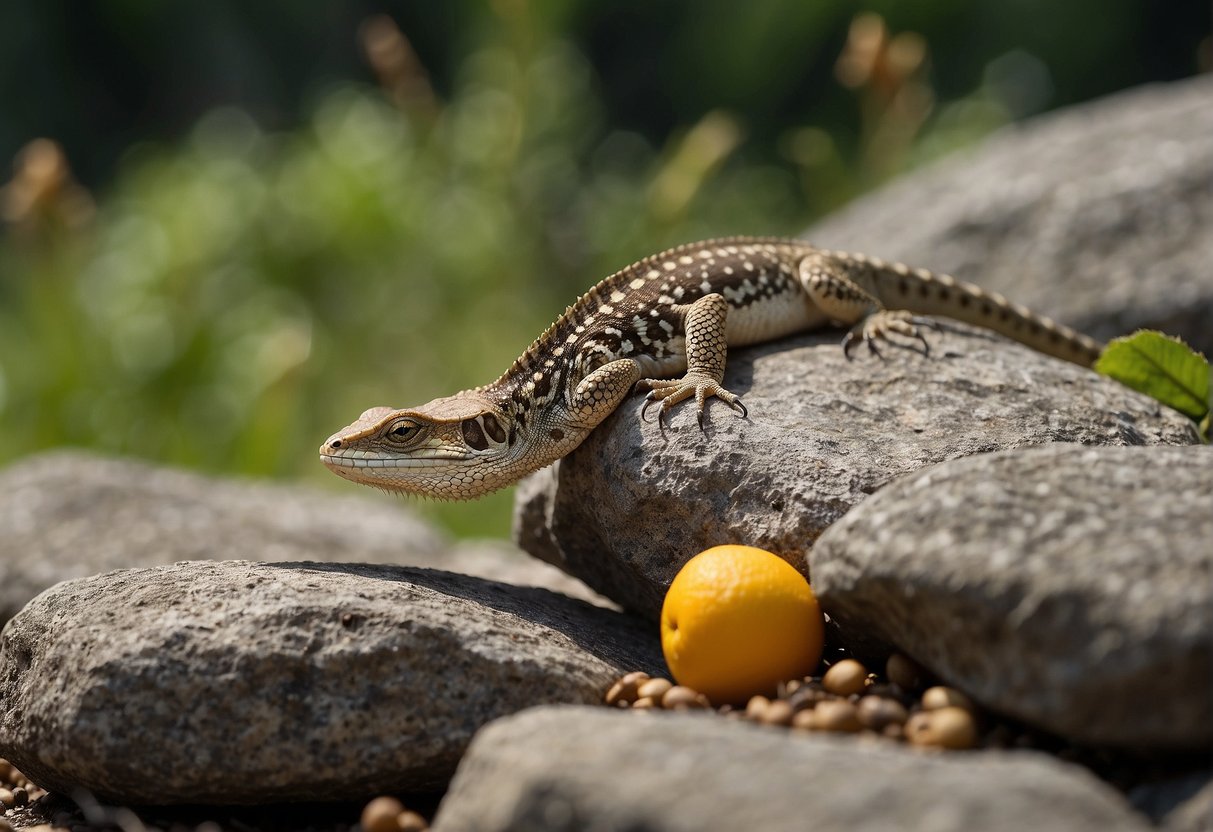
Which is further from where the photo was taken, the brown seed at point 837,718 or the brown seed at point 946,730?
the brown seed at point 837,718

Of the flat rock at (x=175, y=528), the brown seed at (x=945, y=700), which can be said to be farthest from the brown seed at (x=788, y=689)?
the flat rock at (x=175, y=528)

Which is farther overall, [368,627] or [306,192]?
[306,192]

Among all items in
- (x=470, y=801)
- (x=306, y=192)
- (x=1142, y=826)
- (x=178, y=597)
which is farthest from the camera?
(x=306, y=192)

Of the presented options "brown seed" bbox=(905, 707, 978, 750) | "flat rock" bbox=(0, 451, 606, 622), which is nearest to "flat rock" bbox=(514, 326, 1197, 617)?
"brown seed" bbox=(905, 707, 978, 750)

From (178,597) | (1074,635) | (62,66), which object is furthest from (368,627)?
(62,66)

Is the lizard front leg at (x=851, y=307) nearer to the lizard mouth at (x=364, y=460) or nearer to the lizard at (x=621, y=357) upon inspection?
the lizard at (x=621, y=357)

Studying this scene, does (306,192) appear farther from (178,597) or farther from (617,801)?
(617,801)

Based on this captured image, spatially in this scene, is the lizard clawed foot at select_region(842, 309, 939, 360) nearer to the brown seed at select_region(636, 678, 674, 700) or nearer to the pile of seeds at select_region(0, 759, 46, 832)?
the brown seed at select_region(636, 678, 674, 700)
